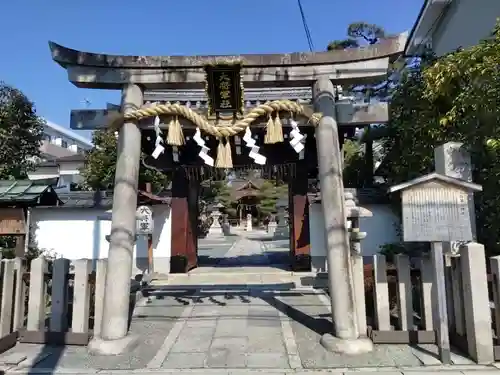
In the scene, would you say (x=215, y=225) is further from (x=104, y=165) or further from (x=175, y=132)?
(x=175, y=132)

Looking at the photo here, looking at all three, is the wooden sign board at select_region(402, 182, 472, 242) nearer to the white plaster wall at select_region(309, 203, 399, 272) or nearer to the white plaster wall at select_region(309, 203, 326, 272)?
the white plaster wall at select_region(309, 203, 326, 272)

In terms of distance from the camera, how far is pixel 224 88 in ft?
19.4

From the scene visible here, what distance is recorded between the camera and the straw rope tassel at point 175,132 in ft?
19.5

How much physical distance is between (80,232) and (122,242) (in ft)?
29.1

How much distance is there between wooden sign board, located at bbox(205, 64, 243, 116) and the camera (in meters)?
5.78

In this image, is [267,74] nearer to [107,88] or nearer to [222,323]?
[107,88]

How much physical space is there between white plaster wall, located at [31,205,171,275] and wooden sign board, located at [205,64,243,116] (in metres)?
7.93

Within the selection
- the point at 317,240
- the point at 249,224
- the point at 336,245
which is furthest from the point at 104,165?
the point at 249,224

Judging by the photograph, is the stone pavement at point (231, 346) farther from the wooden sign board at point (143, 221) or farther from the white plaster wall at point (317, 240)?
Answer: the white plaster wall at point (317, 240)

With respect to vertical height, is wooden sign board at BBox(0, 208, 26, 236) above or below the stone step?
above

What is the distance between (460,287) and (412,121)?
19.9 ft

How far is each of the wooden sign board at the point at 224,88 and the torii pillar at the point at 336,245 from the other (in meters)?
1.30

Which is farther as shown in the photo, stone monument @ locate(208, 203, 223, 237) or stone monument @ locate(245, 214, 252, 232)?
stone monument @ locate(245, 214, 252, 232)

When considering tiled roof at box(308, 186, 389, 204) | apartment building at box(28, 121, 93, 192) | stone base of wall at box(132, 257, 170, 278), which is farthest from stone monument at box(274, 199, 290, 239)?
stone base of wall at box(132, 257, 170, 278)
